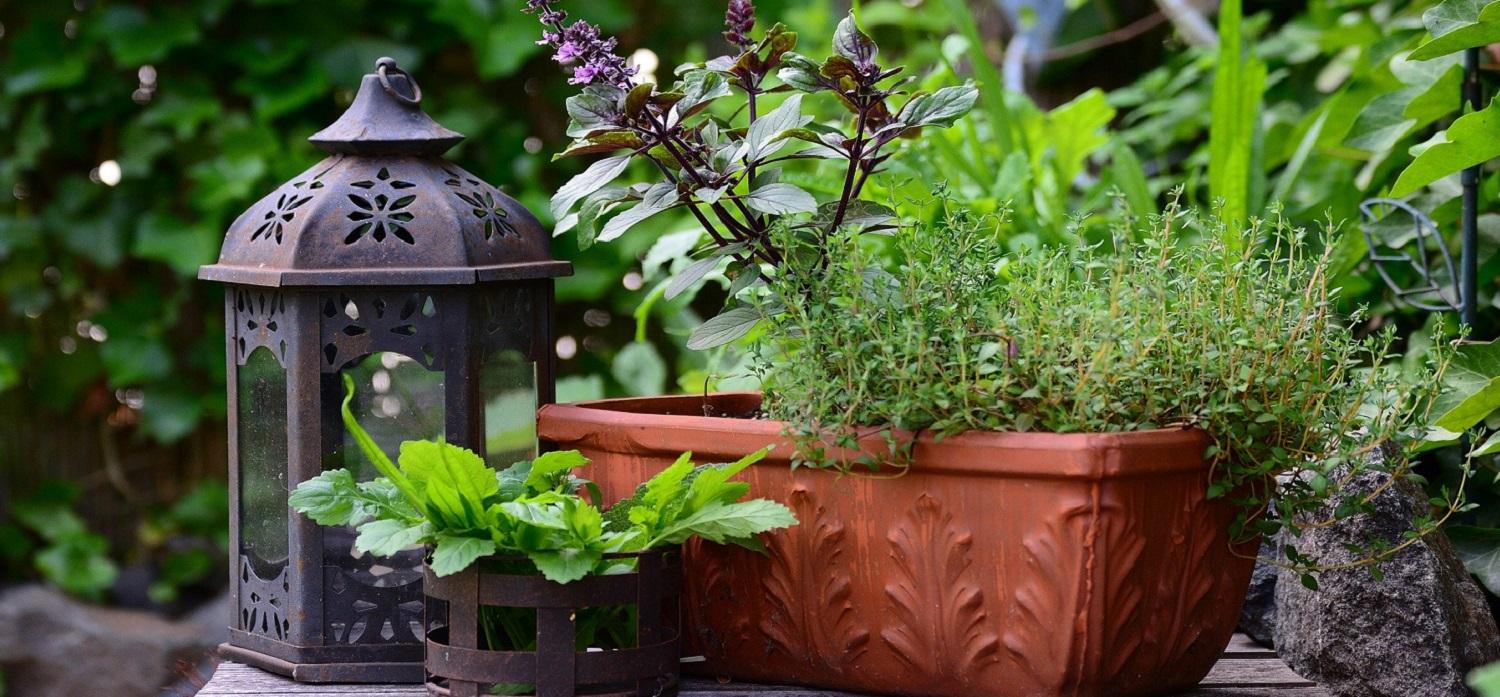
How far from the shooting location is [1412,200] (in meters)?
1.64

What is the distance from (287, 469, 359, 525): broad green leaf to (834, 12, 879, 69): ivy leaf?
525 mm

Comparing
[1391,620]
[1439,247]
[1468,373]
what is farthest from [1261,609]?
[1439,247]

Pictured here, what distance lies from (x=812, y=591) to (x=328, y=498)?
39cm

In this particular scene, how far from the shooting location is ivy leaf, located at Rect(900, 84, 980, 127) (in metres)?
1.05

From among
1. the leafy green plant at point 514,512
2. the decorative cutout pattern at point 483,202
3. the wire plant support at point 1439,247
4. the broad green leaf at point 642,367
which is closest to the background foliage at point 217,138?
the broad green leaf at point 642,367

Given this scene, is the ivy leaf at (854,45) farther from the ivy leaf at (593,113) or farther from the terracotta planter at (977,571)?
the terracotta planter at (977,571)

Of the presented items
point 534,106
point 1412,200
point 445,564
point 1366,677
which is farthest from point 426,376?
point 534,106

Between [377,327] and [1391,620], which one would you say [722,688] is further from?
[1391,620]

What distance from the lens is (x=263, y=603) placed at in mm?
1197

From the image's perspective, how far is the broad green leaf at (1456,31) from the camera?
1201 mm

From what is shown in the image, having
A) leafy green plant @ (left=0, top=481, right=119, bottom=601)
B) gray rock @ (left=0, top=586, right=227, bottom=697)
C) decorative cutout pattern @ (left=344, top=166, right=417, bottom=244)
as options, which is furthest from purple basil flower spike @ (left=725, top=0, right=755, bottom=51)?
leafy green plant @ (left=0, top=481, right=119, bottom=601)

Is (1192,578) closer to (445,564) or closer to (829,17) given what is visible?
(445,564)

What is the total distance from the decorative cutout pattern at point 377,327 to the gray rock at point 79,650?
6.46 feet

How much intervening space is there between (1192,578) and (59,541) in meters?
2.63
